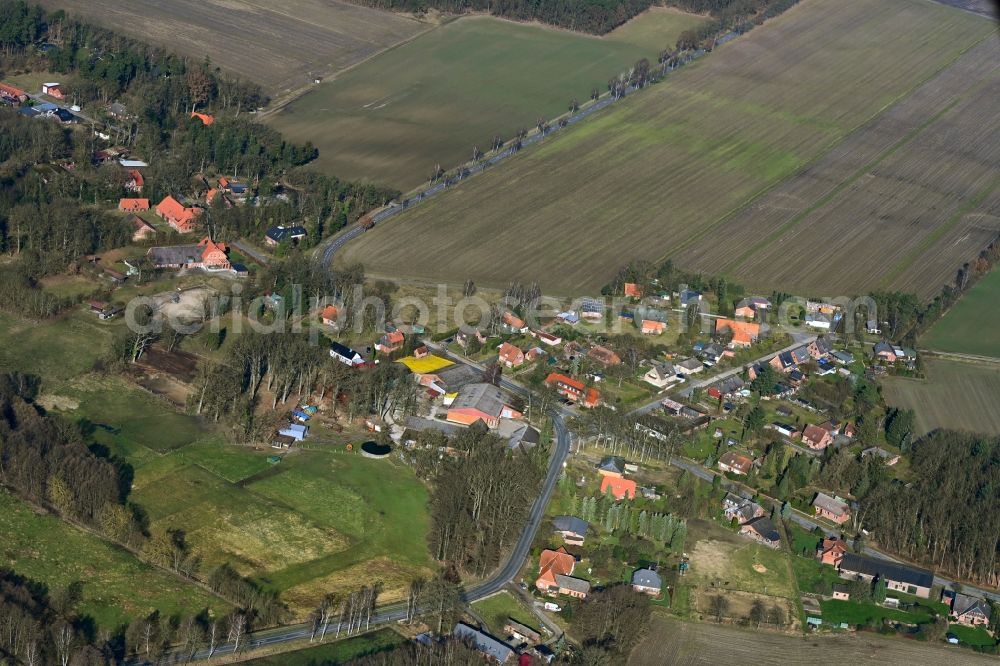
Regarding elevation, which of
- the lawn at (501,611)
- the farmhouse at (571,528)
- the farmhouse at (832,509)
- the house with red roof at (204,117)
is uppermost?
the house with red roof at (204,117)

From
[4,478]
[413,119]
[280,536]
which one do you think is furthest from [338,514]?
[413,119]

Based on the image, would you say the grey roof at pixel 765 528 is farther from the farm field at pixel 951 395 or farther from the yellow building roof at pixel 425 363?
the yellow building roof at pixel 425 363

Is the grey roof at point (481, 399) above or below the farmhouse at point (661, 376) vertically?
below

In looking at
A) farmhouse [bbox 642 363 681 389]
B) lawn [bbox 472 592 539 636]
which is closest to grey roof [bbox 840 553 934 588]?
lawn [bbox 472 592 539 636]

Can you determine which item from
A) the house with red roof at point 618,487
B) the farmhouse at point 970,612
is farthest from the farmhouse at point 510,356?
the farmhouse at point 970,612

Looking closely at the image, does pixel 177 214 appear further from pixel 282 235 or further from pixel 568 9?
pixel 568 9
